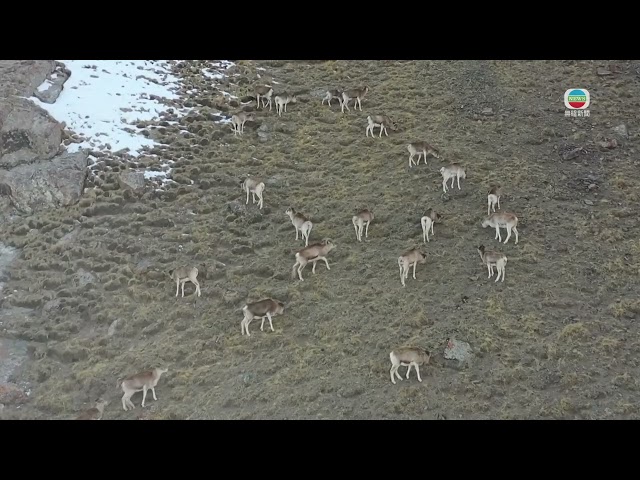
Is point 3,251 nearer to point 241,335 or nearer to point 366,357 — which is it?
point 241,335

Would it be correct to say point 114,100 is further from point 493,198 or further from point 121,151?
point 493,198

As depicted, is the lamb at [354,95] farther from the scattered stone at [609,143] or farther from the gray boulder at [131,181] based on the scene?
the scattered stone at [609,143]

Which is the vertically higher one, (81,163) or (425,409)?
(81,163)

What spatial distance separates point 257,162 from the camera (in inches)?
946

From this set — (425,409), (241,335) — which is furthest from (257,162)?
(425,409)

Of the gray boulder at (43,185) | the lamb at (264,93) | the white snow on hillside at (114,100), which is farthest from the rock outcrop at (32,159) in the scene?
the lamb at (264,93)

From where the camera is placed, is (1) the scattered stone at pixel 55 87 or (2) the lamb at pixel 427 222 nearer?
(2) the lamb at pixel 427 222

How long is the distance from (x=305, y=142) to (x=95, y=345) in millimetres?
12428

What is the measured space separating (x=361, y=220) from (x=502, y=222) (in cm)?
447

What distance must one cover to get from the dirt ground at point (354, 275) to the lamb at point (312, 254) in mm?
344

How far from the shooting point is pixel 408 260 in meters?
17.8

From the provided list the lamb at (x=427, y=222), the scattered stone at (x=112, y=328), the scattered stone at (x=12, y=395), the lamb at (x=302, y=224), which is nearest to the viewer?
the scattered stone at (x=12, y=395)

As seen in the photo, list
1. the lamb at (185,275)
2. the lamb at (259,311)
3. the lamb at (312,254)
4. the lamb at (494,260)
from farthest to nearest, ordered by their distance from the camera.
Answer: the lamb at (312,254)
the lamb at (185,275)
the lamb at (494,260)
the lamb at (259,311)

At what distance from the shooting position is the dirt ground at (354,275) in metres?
14.7
